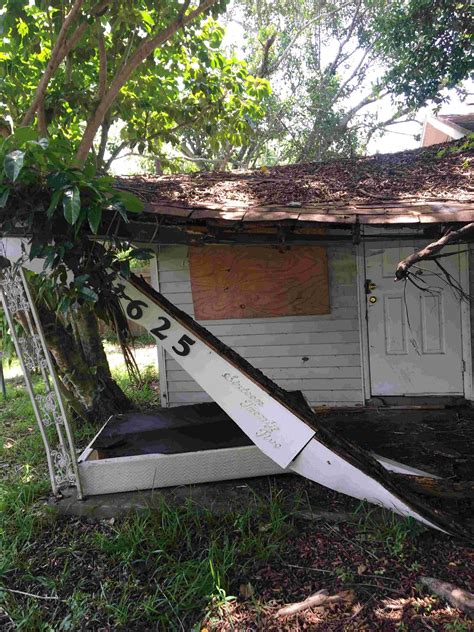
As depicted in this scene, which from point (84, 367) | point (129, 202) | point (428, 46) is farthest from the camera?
point (428, 46)

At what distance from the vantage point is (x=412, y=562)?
292 centimetres

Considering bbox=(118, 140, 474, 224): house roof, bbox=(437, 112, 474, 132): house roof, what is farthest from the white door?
bbox=(437, 112, 474, 132): house roof

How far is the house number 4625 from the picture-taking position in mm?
3504

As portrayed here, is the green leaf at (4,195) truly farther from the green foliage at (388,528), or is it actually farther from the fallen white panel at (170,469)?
the green foliage at (388,528)

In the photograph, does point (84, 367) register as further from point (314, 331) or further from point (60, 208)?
point (60, 208)

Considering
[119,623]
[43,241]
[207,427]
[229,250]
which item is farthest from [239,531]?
[229,250]

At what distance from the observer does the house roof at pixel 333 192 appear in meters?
3.79

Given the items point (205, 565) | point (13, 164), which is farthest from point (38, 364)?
point (205, 565)

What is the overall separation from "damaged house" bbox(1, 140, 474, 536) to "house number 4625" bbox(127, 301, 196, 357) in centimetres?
1

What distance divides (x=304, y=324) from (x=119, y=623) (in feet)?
12.8

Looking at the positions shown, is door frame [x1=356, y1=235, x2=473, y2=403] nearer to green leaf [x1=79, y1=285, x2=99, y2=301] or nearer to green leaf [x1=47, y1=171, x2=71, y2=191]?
green leaf [x1=79, y1=285, x2=99, y2=301]

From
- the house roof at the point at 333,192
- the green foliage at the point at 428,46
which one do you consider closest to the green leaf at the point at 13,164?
the house roof at the point at 333,192

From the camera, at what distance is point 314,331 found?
5918 millimetres

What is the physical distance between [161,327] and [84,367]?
2.33m
